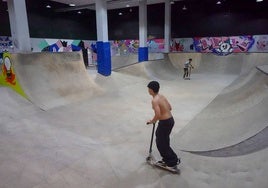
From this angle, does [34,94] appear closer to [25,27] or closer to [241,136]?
[25,27]

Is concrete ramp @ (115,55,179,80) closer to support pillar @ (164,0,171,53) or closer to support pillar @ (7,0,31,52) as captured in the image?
support pillar @ (164,0,171,53)

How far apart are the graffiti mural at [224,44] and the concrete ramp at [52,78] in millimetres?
14262

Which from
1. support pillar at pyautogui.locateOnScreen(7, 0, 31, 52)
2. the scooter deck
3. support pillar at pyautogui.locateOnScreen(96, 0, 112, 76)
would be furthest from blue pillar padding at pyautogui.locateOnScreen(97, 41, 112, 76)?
the scooter deck

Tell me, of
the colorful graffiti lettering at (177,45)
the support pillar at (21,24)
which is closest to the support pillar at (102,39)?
the support pillar at (21,24)

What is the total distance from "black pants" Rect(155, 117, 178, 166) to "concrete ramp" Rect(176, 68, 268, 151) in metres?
0.84

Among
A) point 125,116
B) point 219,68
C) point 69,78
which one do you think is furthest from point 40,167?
point 219,68

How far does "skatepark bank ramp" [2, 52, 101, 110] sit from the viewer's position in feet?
24.6

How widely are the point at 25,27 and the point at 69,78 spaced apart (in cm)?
363

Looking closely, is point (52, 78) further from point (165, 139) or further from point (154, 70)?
point (154, 70)

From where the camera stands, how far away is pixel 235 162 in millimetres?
3260

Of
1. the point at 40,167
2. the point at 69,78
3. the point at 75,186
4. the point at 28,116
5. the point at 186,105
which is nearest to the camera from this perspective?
the point at 75,186

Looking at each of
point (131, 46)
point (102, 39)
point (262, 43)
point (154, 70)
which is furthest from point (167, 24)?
point (102, 39)

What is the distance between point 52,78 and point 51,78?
0.14 feet

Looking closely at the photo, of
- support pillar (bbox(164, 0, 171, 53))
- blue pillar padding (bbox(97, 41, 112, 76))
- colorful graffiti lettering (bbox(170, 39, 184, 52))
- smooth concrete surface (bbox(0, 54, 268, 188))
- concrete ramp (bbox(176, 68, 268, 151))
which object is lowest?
smooth concrete surface (bbox(0, 54, 268, 188))
